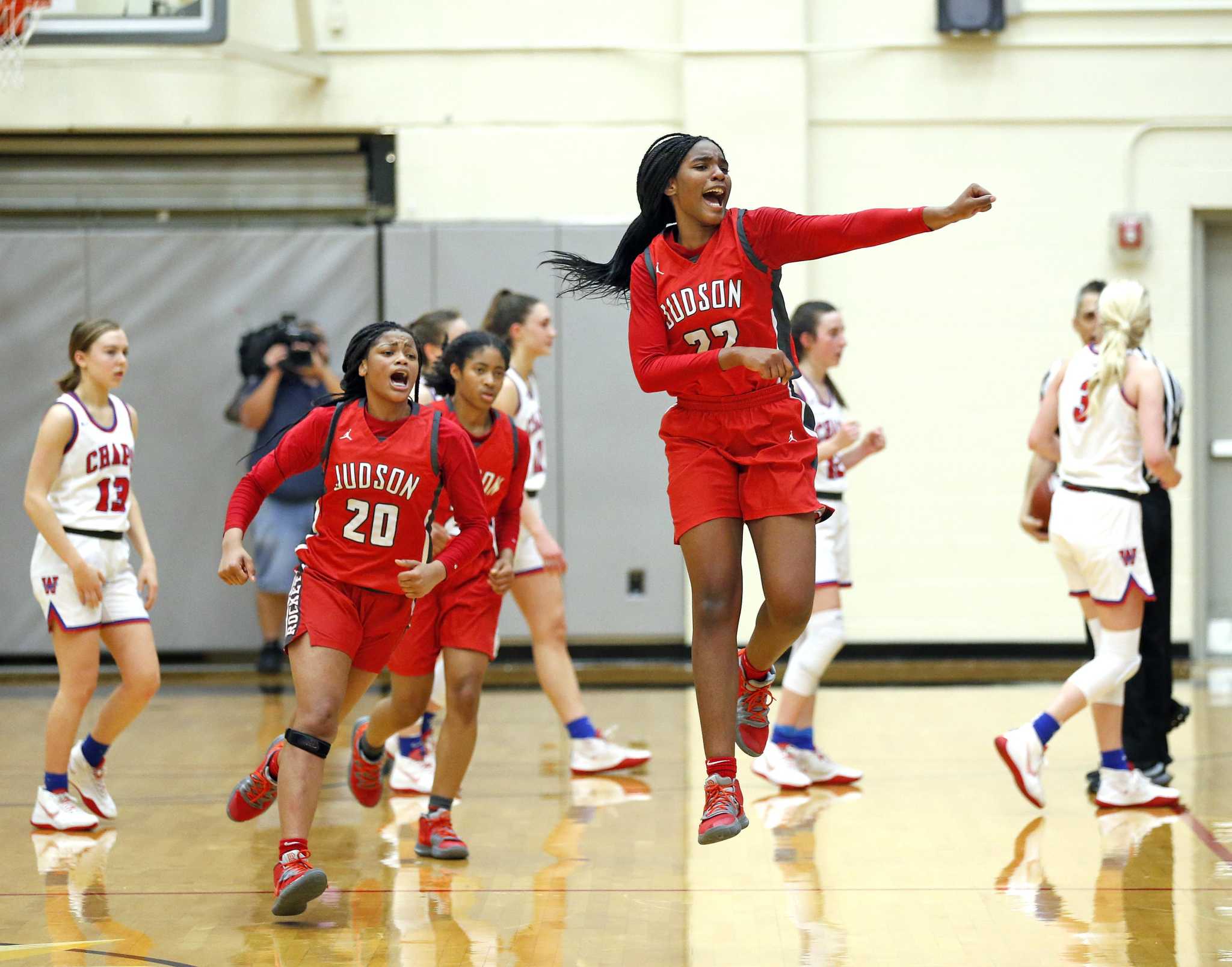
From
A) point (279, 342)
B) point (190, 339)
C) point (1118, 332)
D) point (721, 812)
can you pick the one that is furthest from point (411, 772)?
point (190, 339)

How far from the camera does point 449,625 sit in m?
4.88

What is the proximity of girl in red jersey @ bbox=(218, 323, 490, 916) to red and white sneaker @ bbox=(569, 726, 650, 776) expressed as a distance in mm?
1926

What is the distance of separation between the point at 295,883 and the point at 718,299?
6.26 ft

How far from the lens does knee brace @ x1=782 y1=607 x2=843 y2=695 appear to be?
595 centimetres

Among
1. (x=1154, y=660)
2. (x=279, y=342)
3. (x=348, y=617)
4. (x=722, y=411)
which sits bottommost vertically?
(x=1154, y=660)

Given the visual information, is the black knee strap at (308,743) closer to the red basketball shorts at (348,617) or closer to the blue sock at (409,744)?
the red basketball shorts at (348,617)

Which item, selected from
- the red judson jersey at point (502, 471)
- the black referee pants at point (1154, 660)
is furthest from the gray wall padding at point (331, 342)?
the red judson jersey at point (502, 471)

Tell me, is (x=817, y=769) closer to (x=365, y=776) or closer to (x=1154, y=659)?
(x=1154, y=659)

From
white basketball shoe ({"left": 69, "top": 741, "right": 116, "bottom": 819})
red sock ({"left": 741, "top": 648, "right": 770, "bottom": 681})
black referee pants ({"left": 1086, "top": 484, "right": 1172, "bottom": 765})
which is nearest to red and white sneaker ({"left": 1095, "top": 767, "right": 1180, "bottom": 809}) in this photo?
black referee pants ({"left": 1086, "top": 484, "right": 1172, "bottom": 765})

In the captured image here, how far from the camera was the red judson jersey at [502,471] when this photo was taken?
17.0 feet

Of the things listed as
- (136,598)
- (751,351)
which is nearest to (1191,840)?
(751,351)

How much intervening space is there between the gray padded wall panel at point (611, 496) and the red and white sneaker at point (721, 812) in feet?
17.7

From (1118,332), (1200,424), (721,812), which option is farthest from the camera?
(1200,424)

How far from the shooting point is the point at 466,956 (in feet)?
12.7
